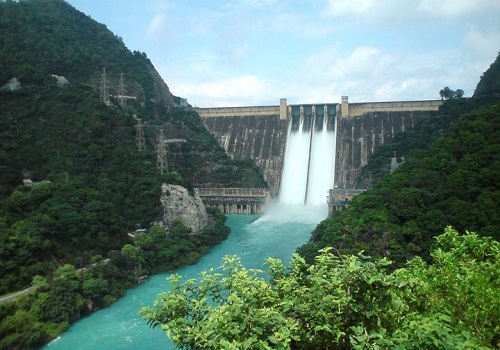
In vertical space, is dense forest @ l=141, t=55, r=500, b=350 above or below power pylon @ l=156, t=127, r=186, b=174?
below

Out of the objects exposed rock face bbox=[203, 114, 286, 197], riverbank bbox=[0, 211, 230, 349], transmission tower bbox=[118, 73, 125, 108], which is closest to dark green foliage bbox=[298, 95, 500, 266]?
riverbank bbox=[0, 211, 230, 349]

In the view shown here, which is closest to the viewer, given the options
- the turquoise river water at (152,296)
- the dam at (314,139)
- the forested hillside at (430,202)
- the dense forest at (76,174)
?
the turquoise river water at (152,296)

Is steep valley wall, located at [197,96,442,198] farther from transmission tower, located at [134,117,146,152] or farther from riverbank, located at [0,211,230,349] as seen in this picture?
riverbank, located at [0,211,230,349]

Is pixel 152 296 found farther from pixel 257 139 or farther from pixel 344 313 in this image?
pixel 257 139

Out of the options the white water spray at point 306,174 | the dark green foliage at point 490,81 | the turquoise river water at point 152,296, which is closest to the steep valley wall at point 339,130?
the white water spray at point 306,174

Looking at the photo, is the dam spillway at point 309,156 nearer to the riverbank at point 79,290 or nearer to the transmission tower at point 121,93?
the transmission tower at point 121,93

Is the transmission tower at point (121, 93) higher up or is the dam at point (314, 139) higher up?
the transmission tower at point (121, 93)

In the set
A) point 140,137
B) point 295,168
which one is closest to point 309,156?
point 295,168

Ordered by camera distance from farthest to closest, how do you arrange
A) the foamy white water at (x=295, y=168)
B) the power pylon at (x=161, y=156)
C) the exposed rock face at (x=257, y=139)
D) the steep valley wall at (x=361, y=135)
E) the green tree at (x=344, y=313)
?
the exposed rock face at (x=257, y=139) < the foamy white water at (x=295, y=168) < the steep valley wall at (x=361, y=135) < the power pylon at (x=161, y=156) < the green tree at (x=344, y=313)
